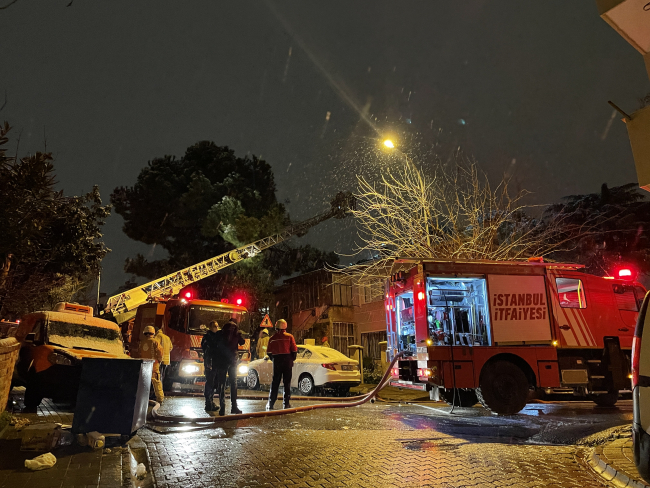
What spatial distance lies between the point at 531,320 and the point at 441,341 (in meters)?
1.81

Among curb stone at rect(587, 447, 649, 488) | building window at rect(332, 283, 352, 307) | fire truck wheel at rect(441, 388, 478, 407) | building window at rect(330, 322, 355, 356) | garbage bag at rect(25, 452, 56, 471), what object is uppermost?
building window at rect(332, 283, 352, 307)

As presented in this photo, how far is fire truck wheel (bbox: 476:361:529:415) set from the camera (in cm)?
841

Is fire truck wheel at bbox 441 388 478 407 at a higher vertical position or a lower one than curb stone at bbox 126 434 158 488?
higher

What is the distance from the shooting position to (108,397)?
5.75m

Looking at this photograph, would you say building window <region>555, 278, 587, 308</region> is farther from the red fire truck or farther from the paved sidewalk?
the paved sidewalk

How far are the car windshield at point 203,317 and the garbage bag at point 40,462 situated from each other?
9.36 metres

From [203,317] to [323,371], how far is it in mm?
4381

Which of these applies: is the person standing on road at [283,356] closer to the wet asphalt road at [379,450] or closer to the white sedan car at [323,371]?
the wet asphalt road at [379,450]

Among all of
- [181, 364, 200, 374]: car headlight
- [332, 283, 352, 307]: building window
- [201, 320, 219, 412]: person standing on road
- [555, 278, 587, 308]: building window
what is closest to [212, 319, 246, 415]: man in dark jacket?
[201, 320, 219, 412]: person standing on road

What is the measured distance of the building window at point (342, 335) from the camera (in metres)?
25.2

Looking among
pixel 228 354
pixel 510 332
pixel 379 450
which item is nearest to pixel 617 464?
pixel 379 450

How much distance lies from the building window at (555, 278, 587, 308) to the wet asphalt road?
2104 millimetres

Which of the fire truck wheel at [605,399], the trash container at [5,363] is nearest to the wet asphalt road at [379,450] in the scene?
the fire truck wheel at [605,399]

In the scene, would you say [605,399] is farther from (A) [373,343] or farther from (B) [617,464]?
(A) [373,343]
